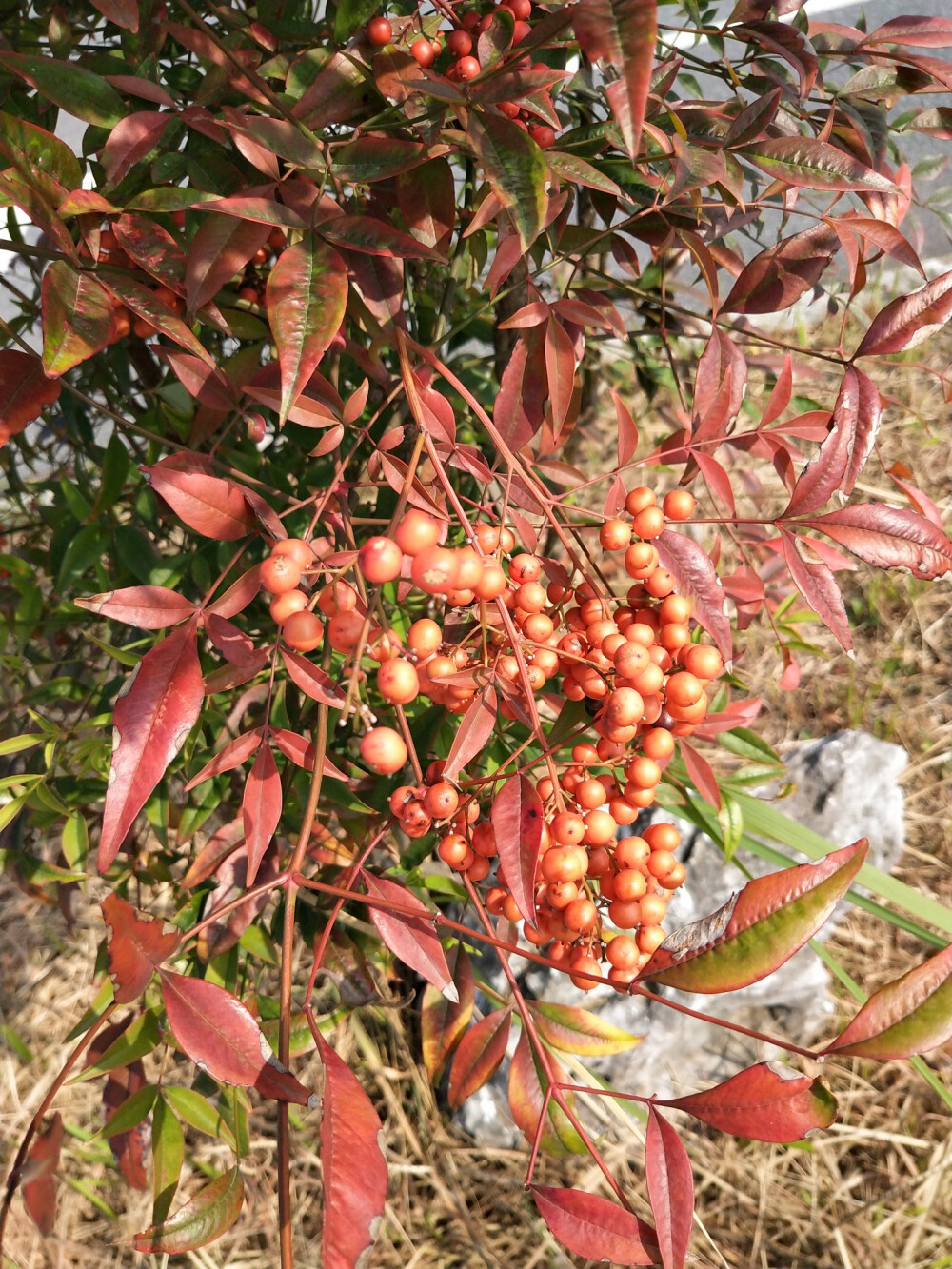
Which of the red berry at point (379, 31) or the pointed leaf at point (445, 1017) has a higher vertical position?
the red berry at point (379, 31)

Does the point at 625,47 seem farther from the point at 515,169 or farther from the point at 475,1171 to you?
the point at 475,1171

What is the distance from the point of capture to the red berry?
1.78 ft

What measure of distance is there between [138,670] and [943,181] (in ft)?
7.14

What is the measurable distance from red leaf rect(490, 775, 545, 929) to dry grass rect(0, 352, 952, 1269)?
29.4 inches

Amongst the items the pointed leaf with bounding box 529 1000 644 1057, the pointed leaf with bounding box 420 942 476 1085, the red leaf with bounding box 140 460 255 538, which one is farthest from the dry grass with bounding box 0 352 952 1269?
the red leaf with bounding box 140 460 255 538

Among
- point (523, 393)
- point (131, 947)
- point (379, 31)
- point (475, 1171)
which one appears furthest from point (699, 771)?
point (475, 1171)

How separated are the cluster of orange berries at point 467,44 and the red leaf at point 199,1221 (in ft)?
1.79

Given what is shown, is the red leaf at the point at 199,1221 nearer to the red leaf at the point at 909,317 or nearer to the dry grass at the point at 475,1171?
the red leaf at the point at 909,317

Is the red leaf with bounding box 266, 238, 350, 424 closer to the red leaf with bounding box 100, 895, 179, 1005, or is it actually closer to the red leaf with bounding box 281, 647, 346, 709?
the red leaf with bounding box 281, 647, 346, 709

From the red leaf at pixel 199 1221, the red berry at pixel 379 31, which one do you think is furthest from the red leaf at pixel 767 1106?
the red berry at pixel 379 31

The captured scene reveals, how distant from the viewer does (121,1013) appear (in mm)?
1011

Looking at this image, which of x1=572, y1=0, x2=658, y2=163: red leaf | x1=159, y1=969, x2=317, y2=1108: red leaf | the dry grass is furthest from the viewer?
the dry grass

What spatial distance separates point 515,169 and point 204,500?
21 cm

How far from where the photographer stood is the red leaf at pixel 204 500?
479 mm
